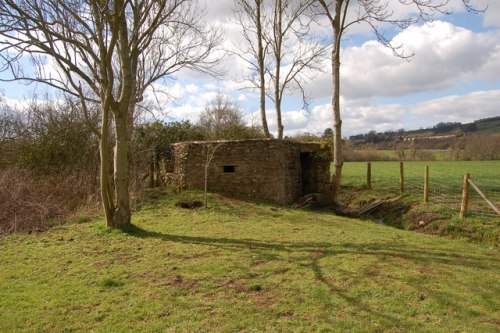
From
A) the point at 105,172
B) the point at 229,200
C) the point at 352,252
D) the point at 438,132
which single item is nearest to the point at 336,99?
the point at 229,200

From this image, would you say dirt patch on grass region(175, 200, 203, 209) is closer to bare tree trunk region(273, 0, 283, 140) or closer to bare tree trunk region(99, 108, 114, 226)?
bare tree trunk region(99, 108, 114, 226)

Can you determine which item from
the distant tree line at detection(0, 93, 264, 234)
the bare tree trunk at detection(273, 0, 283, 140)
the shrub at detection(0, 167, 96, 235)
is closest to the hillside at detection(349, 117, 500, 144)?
the bare tree trunk at detection(273, 0, 283, 140)

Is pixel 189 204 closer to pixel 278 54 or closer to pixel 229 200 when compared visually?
pixel 229 200

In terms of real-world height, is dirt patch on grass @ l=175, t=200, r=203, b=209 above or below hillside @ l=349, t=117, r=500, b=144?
below

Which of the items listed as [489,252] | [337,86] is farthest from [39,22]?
Answer: [337,86]

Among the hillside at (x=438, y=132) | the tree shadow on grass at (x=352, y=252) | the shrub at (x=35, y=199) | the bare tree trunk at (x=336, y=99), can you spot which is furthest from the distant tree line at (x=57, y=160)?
the hillside at (x=438, y=132)

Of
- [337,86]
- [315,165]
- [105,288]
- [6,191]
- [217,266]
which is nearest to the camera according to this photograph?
[105,288]

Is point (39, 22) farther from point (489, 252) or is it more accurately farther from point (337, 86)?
point (337, 86)

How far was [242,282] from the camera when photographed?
5.55 meters

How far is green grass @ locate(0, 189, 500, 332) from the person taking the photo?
434 centimetres

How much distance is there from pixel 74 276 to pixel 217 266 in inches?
82.4

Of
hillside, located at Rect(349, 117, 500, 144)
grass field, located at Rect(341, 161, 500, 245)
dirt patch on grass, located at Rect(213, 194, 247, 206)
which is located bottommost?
grass field, located at Rect(341, 161, 500, 245)

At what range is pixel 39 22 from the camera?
24.4 feet

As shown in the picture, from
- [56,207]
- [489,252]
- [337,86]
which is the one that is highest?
[337,86]
